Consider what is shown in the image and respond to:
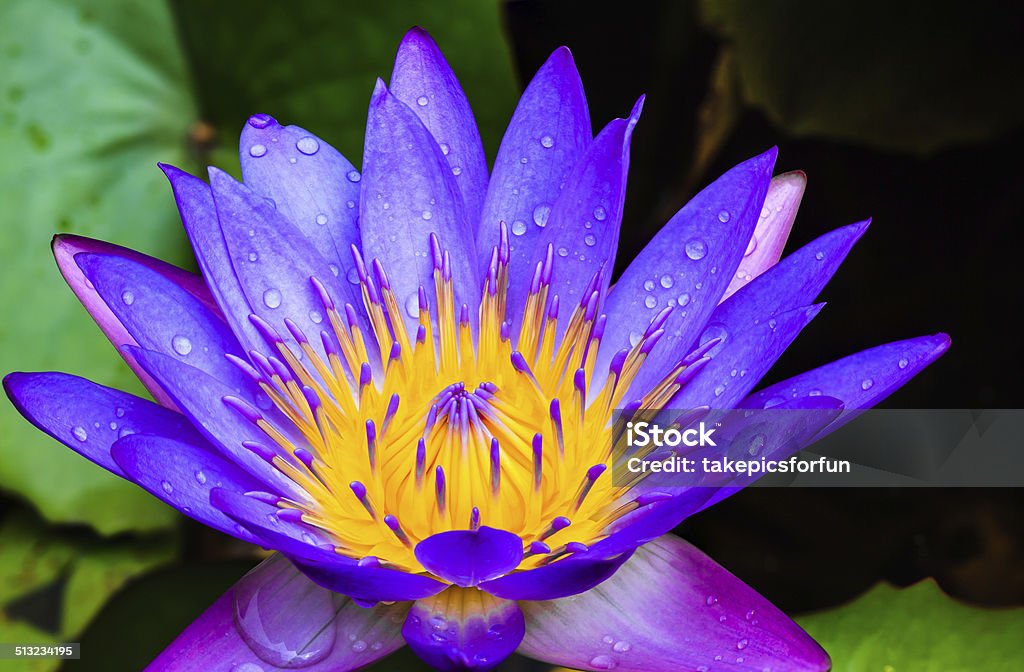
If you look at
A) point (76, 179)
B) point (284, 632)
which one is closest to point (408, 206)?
point (284, 632)

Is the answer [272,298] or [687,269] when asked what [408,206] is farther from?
[687,269]

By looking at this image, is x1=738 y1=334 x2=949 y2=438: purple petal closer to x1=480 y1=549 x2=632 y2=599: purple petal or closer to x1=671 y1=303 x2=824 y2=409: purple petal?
x1=671 y1=303 x2=824 y2=409: purple petal

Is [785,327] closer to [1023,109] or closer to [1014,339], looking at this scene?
[1014,339]

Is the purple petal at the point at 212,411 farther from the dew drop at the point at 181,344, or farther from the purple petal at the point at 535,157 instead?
the purple petal at the point at 535,157

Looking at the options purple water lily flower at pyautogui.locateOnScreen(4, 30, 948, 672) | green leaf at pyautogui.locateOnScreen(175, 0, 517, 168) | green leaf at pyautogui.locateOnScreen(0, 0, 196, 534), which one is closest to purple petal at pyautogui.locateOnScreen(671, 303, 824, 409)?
purple water lily flower at pyautogui.locateOnScreen(4, 30, 948, 672)

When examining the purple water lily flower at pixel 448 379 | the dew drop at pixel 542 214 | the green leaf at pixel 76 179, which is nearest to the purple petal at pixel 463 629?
the purple water lily flower at pixel 448 379

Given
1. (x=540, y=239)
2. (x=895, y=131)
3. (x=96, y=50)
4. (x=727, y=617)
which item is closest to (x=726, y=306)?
(x=540, y=239)

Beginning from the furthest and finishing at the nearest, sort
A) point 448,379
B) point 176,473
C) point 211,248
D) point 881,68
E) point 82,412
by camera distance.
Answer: point 881,68 < point 448,379 < point 211,248 < point 82,412 < point 176,473
